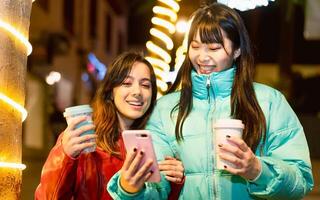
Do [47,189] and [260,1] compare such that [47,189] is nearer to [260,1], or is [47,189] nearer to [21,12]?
[21,12]

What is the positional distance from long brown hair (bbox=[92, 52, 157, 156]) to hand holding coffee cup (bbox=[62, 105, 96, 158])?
416mm

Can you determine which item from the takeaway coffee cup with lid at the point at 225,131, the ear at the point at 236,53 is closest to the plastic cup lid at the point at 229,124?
the takeaway coffee cup with lid at the point at 225,131

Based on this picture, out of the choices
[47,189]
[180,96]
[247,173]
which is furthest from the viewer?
[47,189]

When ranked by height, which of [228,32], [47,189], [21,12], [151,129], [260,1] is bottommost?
[47,189]

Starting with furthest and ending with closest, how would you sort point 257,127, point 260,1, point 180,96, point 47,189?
1. point 260,1
2. point 47,189
3. point 180,96
4. point 257,127

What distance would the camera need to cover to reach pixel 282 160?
2469 millimetres

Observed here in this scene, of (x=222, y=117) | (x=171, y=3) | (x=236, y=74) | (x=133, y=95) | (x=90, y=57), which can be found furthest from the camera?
(x=90, y=57)

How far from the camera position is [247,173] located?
2.29 meters

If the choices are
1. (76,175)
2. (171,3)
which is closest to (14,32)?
(76,175)

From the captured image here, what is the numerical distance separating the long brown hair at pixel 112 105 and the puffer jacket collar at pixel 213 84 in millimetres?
615

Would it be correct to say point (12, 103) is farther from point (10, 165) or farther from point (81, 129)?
point (81, 129)

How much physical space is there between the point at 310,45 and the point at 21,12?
22225 mm

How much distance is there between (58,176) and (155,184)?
0.64 meters

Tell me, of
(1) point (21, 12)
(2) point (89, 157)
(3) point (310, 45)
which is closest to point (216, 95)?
(2) point (89, 157)
